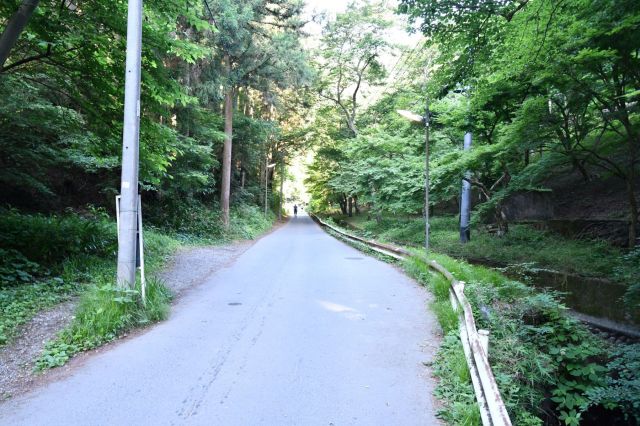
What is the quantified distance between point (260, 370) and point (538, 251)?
448 inches

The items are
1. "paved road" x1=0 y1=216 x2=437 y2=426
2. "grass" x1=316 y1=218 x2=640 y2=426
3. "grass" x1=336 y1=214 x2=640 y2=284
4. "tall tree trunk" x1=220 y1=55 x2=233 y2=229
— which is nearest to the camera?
"paved road" x1=0 y1=216 x2=437 y2=426

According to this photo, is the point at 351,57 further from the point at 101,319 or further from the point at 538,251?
the point at 101,319

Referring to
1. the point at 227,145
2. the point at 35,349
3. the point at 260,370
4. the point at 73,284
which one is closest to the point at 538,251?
the point at 260,370

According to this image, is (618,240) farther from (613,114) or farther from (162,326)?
(162,326)

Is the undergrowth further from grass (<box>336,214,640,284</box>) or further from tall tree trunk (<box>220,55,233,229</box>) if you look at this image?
tall tree trunk (<box>220,55,233,229</box>)

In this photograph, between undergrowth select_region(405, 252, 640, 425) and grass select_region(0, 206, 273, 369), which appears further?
grass select_region(0, 206, 273, 369)

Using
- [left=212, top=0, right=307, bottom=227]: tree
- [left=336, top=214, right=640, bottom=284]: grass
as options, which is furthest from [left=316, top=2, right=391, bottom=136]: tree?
[left=336, top=214, right=640, bottom=284]: grass

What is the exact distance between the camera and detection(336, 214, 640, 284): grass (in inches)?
402

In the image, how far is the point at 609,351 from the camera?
19.8 ft

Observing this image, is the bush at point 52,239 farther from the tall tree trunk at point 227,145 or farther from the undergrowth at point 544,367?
the tall tree trunk at point 227,145

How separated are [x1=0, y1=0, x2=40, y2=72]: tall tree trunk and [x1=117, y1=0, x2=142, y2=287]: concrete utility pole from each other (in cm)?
190

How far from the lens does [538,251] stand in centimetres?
1322

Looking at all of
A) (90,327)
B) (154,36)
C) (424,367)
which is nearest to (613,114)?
(424,367)

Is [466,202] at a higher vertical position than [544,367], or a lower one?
higher
